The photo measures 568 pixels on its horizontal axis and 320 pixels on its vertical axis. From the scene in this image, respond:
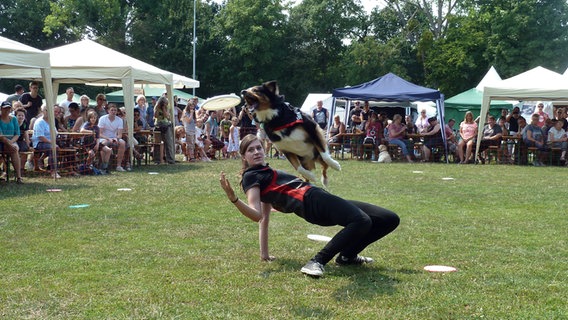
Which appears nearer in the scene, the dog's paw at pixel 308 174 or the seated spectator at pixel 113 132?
the dog's paw at pixel 308 174

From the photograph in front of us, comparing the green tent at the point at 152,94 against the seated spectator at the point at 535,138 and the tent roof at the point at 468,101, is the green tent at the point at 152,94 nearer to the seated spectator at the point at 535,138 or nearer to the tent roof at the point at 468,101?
the tent roof at the point at 468,101

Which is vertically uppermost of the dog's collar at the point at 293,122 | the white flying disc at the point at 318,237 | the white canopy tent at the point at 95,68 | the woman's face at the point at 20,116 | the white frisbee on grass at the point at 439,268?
the white canopy tent at the point at 95,68

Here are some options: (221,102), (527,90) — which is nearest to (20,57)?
(221,102)

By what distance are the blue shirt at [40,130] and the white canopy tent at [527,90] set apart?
36.1ft

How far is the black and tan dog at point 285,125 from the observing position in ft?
20.6

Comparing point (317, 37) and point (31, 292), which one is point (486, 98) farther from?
point (317, 37)

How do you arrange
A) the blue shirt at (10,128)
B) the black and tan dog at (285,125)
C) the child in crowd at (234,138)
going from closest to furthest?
1. the black and tan dog at (285,125)
2. the blue shirt at (10,128)
3. the child in crowd at (234,138)

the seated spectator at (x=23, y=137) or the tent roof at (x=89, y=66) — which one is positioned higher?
the tent roof at (x=89, y=66)

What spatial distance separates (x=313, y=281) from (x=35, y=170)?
9164mm

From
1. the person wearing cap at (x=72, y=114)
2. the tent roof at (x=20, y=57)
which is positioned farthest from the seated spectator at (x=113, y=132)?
the tent roof at (x=20, y=57)

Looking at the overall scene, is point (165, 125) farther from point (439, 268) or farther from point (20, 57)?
point (439, 268)

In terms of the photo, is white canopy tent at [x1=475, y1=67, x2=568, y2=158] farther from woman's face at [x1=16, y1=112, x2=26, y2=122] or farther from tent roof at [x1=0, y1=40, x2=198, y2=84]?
woman's face at [x1=16, y1=112, x2=26, y2=122]

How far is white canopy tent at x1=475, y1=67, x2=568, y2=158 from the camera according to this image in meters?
16.6

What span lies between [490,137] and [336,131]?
15.1ft
